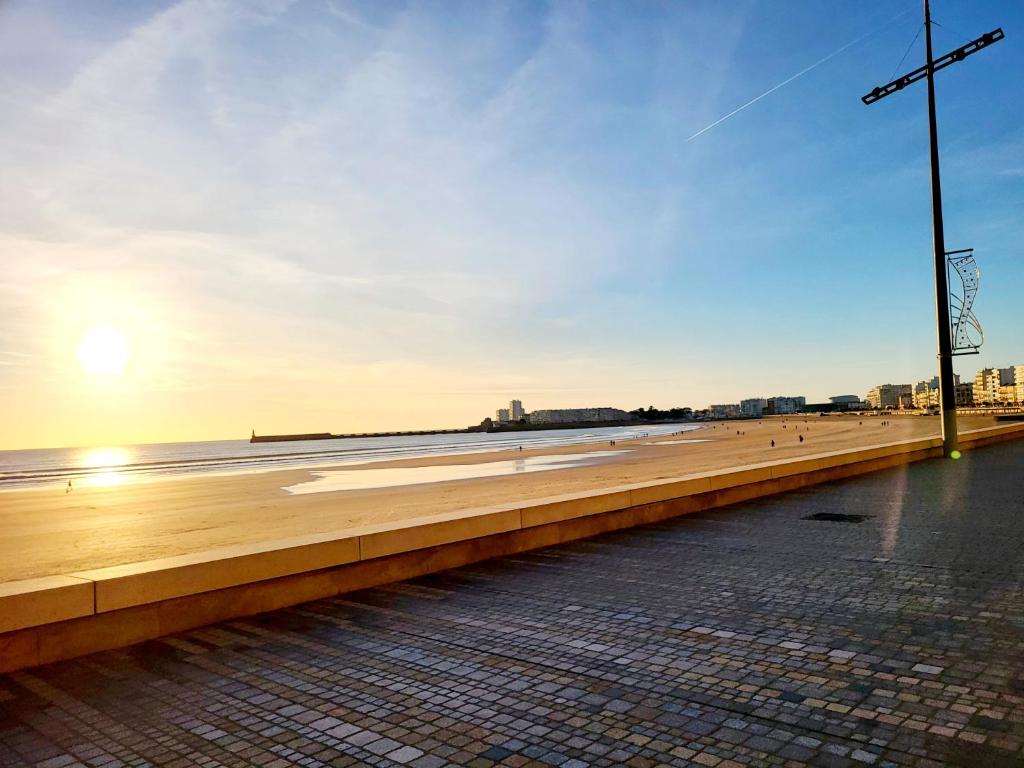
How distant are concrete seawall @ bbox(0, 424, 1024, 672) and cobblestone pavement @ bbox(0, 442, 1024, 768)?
8.0 inches

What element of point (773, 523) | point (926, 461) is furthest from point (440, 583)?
point (926, 461)

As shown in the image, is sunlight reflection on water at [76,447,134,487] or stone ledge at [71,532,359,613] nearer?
stone ledge at [71,532,359,613]

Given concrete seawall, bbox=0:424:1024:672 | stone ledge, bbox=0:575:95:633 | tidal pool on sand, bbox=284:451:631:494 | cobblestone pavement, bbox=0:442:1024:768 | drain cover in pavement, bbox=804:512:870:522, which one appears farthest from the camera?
tidal pool on sand, bbox=284:451:631:494

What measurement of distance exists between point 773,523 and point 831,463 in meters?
5.99

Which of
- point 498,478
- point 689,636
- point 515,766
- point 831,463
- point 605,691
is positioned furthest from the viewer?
point 498,478

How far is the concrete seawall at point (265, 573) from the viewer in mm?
4750

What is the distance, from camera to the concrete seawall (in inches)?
187

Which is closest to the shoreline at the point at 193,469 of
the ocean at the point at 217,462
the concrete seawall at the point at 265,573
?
the ocean at the point at 217,462

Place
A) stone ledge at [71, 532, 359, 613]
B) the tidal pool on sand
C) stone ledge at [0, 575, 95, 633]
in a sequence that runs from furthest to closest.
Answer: the tidal pool on sand
stone ledge at [71, 532, 359, 613]
stone ledge at [0, 575, 95, 633]

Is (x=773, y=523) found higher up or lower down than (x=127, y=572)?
lower down

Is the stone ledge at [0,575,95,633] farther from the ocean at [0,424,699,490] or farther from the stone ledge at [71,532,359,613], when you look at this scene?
the ocean at [0,424,699,490]

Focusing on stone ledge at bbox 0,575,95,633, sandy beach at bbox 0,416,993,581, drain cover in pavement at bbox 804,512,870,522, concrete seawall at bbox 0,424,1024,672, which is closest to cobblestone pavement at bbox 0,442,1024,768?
concrete seawall at bbox 0,424,1024,672

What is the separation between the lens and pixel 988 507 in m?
10.4

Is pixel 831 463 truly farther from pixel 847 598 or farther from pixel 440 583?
pixel 440 583
